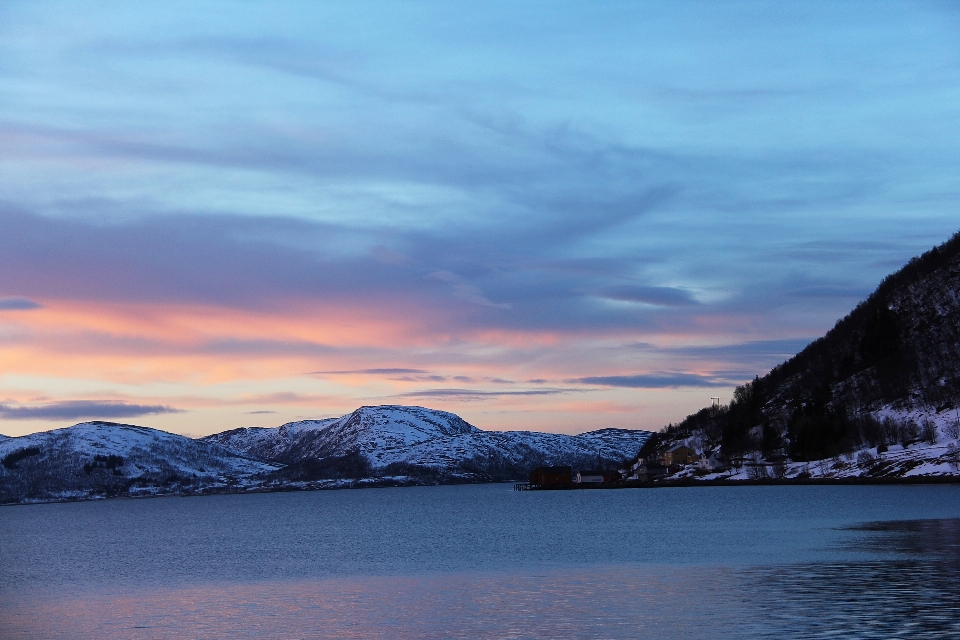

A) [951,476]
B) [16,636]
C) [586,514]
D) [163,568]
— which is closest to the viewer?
[16,636]

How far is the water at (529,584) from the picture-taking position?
138ft

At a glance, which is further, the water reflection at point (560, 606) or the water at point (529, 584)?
the water at point (529, 584)

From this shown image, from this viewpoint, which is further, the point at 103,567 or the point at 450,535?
the point at 450,535

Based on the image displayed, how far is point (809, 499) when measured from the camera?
16075cm

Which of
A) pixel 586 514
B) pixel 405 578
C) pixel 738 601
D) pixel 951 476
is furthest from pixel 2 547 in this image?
pixel 951 476

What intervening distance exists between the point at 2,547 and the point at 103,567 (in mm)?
58191

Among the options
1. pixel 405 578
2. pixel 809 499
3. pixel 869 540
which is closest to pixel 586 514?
pixel 809 499

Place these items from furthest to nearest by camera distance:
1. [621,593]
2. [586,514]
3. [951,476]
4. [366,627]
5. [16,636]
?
[951,476], [586,514], [621,593], [16,636], [366,627]

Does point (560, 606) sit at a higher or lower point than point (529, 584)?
lower

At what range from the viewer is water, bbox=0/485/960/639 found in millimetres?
42031

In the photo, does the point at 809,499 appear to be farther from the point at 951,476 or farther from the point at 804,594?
the point at 804,594

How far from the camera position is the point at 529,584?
2259 inches

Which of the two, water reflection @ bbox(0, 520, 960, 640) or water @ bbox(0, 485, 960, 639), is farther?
water @ bbox(0, 485, 960, 639)

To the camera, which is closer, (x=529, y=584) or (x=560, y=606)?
(x=560, y=606)
